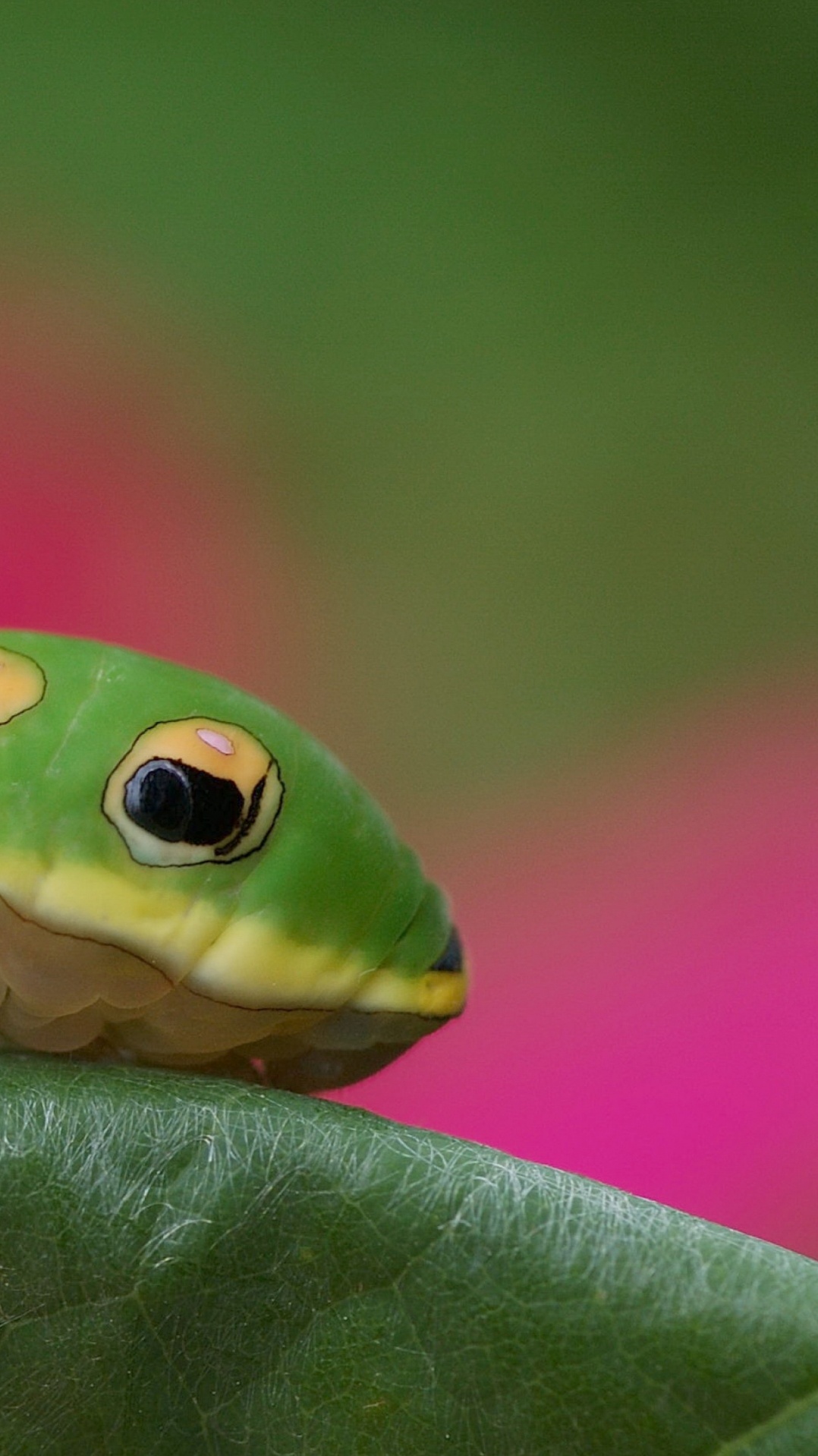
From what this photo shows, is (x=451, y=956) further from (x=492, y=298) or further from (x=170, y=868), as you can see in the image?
(x=492, y=298)

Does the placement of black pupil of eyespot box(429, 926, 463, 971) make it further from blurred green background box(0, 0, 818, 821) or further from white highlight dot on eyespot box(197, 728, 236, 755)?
blurred green background box(0, 0, 818, 821)

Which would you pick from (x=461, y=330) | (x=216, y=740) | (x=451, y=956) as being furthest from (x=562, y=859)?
(x=216, y=740)

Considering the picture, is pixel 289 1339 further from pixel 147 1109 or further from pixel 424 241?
pixel 424 241

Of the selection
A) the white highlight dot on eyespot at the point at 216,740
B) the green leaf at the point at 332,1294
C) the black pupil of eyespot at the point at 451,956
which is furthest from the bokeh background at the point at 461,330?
the green leaf at the point at 332,1294

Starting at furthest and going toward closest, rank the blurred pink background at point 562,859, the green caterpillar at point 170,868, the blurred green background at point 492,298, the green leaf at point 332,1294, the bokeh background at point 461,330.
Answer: the blurred green background at point 492,298
the bokeh background at point 461,330
the blurred pink background at point 562,859
the green caterpillar at point 170,868
the green leaf at point 332,1294

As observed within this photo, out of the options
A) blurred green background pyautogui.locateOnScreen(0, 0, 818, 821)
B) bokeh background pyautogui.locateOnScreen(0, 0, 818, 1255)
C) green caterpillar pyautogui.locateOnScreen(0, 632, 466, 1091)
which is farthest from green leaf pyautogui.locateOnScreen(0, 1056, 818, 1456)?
blurred green background pyautogui.locateOnScreen(0, 0, 818, 821)

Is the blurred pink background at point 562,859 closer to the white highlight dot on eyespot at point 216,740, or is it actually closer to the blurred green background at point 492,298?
the blurred green background at point 492,298
